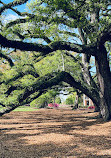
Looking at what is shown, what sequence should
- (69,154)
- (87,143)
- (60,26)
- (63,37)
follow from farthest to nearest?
(63,37), (60,26), (87,143), (69,154)

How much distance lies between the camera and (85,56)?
16.3 metres

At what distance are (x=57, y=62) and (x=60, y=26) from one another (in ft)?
23.3

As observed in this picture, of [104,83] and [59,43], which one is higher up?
[59,43]

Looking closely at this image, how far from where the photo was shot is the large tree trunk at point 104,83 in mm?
11875

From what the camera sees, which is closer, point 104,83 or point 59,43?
point 59,43

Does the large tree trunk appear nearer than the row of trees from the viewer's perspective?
No

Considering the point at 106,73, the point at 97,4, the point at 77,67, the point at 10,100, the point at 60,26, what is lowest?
the point at 10,100

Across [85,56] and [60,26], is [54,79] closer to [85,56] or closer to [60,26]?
[60,26]

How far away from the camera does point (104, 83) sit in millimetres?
12219

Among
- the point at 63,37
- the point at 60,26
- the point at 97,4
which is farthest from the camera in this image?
the point at 63,37

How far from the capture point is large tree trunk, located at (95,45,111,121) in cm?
1188

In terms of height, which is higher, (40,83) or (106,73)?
(106,73)

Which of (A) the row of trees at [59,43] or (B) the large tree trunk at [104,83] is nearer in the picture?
(A) the row of trees at [59,43]

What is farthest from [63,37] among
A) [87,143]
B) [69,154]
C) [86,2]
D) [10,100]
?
[69,154]
